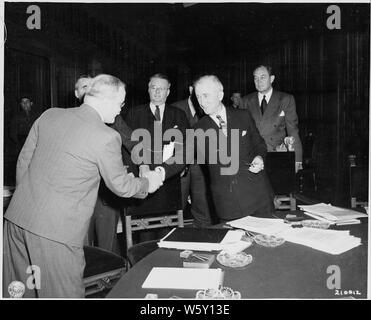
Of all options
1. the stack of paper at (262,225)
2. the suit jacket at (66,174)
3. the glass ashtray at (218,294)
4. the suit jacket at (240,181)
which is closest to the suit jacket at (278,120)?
the suit jacket at (240,181)

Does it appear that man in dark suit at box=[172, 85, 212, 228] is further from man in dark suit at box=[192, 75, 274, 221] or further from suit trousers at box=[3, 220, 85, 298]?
suit trousers at box=[3, 220, 85, 298]

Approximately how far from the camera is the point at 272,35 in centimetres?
645

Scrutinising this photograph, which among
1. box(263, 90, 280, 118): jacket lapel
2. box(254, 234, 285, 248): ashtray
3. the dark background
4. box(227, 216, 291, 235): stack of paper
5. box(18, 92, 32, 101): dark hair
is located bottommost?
box(254, 234, 285, 248): ashtray

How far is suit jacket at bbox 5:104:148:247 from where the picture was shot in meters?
1.67

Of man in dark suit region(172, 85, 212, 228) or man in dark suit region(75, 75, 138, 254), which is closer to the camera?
man in dark suit region(75, 75, 138, 254)

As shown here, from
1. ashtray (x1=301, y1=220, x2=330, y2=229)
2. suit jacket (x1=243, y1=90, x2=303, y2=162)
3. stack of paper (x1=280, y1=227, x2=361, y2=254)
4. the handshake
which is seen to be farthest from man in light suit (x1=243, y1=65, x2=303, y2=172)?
stack of paper (x1=280, y1=227, x2=361, y2=254)

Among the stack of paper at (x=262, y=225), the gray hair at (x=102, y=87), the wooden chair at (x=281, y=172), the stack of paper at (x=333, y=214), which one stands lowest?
the stack of paper at (x=262, y=225)

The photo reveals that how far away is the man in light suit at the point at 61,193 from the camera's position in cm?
166

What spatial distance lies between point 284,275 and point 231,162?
1.17 m

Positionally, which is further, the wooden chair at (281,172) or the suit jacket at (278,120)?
the suit jacket at (278,120)

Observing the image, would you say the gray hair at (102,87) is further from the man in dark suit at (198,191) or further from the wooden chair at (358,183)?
the wooden chair at (358,183)

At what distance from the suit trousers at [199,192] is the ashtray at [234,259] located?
6.85 feet

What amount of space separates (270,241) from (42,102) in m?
3.95

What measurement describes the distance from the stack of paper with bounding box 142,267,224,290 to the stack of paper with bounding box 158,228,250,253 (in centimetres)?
19
